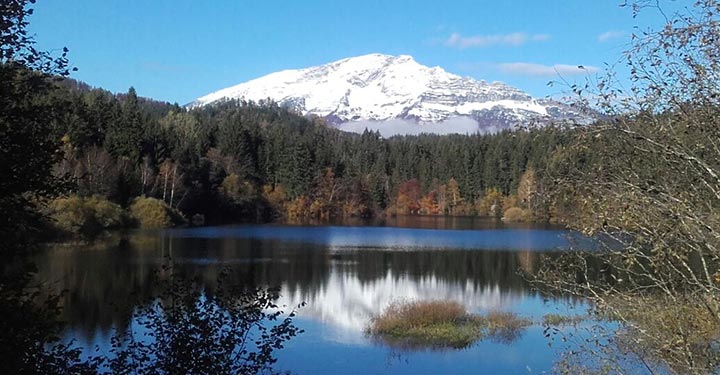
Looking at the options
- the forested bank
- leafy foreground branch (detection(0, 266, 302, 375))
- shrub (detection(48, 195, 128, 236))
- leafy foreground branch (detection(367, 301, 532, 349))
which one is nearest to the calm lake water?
leafy foreground branch (detection(367, 301, 532, 349))

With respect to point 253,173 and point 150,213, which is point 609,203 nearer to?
point 150,213

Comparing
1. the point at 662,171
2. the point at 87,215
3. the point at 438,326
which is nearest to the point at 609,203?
the point at 662,171

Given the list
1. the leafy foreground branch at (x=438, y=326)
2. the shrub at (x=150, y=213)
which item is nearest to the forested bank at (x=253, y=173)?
the shrub at (x=150, y=213)

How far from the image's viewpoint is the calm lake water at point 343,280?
17.4 metres

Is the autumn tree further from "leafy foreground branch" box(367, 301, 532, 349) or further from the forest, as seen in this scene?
"leafy foreground branch" box(367, 301, 532, 349)

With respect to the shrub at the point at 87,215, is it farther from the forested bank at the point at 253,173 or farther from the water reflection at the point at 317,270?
the water reflection at the point at 317,270

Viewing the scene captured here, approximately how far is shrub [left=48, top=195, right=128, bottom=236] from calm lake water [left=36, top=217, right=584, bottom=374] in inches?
110

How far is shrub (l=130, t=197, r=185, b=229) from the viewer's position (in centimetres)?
5569

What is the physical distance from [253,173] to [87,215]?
40.8 meters

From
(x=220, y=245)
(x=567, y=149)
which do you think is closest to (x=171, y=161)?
(x=220, y=245)

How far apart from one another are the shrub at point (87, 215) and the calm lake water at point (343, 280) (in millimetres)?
2803

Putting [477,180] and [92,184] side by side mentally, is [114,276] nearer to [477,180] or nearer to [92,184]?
[92,184]

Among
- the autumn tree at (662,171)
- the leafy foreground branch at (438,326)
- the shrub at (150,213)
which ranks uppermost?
the autumn tree at (662,171)

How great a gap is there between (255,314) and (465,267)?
2707cm
